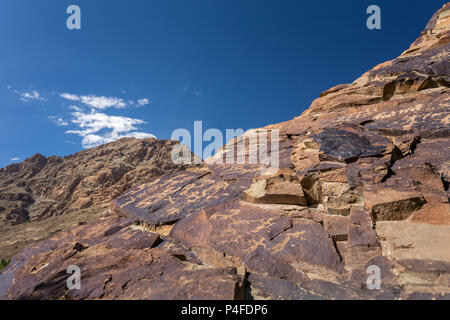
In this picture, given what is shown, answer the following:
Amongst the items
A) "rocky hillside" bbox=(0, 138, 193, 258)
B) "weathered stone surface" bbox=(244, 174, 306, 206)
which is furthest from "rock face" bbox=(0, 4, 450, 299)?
"rocky hillside" bbox=(0, 138, 193, 258)

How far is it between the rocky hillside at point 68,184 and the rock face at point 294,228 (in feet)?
87.5

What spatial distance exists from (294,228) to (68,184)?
4714cm

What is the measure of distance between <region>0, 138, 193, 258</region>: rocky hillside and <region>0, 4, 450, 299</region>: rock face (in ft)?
87.5

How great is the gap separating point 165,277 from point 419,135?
5.02 m

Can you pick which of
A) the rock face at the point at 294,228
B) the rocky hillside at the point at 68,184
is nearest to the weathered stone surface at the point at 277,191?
the rock face at the point at 294,228

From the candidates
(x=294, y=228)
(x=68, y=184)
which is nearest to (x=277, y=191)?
(x=294, y=228)

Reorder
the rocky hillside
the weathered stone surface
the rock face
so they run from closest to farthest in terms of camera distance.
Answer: the rock face, the weathered stone surface, the rocky hillside

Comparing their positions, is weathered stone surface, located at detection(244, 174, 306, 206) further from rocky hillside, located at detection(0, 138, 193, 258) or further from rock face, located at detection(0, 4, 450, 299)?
rocky hillside, located at detection(0, 138, 193, 258)

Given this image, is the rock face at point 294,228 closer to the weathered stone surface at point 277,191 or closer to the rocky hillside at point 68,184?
the weathered stone surface at point 277,191

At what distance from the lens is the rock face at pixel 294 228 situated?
239cm

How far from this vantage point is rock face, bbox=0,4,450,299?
2387mm

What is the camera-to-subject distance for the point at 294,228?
3.42 metres

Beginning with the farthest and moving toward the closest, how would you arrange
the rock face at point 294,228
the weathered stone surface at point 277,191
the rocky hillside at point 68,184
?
1. the rocky hillside at point 68,184
2. the weathered stone surface at point 277,191
3. the rock face at point 294,228
